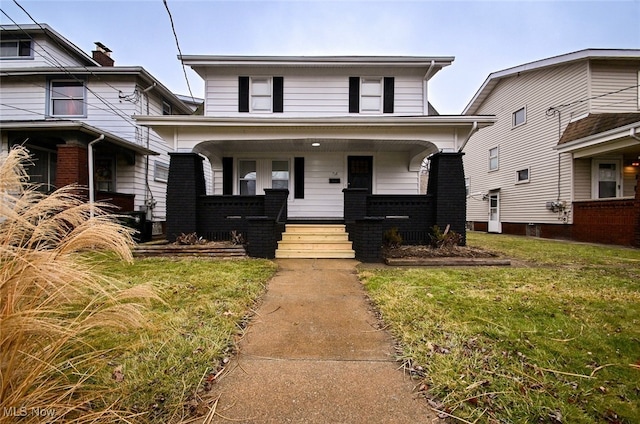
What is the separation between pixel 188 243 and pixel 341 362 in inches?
242

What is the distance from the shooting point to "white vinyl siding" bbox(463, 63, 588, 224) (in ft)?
37.1

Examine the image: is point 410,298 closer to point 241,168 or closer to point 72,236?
point 72,236

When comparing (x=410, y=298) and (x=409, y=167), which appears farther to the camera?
(x=409, y=167)

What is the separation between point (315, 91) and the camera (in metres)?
9.97

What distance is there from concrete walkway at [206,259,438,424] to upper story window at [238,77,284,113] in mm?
8164

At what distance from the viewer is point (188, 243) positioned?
281 inches

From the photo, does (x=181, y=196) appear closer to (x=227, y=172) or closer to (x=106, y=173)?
(x=227, y=172)

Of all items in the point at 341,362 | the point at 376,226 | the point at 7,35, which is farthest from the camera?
the point at 7,35

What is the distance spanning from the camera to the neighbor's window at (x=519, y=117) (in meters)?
13.4

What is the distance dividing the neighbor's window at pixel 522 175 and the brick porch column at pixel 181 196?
14.2 m

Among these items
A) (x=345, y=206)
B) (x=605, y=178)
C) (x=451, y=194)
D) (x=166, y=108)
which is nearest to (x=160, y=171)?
(x=166, y=108)

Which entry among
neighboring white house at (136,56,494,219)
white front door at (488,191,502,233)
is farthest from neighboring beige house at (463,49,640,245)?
neighboring white house at (136,56,494,219)

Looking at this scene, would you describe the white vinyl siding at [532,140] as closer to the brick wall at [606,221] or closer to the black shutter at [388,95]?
the brick wall at [606,221]

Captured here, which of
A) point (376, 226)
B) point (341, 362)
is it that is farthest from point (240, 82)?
point (341, 362)
